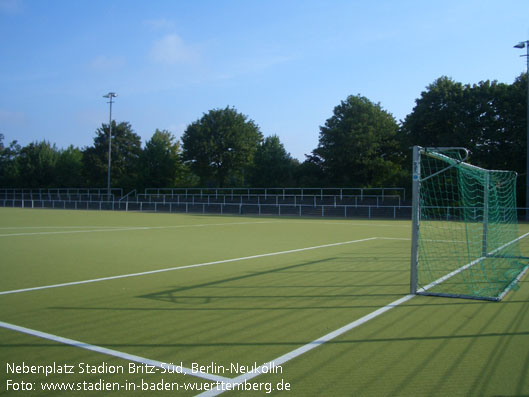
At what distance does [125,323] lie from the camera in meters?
5.08

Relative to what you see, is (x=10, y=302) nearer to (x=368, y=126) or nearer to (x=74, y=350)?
(x=74, y=350)

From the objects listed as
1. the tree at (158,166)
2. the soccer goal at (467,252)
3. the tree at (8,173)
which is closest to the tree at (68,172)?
the tree at (8,173)

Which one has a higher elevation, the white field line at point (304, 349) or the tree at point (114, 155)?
the tree at point (114, 155)

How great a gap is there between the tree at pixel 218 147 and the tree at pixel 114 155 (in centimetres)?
1052

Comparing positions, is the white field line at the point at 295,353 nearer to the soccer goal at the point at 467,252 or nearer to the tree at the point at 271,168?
the soccer goal at the point at 467,252

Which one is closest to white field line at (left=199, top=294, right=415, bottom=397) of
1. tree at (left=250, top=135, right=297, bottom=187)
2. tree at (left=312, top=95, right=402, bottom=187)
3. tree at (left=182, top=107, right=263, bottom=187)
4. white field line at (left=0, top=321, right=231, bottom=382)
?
white field line at (left=0, top=321, right=231, bottom=382)

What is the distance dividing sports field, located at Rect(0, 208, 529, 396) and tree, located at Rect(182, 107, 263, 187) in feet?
148

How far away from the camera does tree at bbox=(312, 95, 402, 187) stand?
44.3 m

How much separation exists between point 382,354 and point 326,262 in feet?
18.5

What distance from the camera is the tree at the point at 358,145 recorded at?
44344 mm

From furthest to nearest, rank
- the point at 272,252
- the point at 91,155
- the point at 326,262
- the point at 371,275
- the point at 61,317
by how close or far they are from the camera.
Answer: the point at 91,155
the point at 272,252
the point at 326,262
the point at 371,275
the point at 61,317

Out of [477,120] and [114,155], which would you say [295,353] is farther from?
[114,155]

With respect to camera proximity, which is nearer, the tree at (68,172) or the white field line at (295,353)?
the white field line at (295,353)

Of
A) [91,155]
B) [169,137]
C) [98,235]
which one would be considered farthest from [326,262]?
[169,137]
